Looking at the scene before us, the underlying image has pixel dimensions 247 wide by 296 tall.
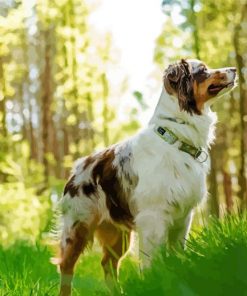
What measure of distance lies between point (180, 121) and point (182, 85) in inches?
12.5

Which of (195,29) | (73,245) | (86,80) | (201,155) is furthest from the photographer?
(86,80)

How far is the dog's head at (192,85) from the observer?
5344 mm

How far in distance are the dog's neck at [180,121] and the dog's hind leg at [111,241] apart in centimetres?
108

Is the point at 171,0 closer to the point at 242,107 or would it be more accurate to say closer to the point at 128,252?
the point at 242,107

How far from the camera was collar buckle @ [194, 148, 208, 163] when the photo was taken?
5.41m

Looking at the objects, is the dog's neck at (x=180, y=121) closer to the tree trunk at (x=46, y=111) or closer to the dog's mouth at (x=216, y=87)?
the dog's mouth at (x=216, y=87)

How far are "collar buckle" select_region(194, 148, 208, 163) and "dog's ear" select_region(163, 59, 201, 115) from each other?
35 cm

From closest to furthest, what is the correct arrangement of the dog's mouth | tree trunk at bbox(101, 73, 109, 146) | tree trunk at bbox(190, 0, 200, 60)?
the dog's mouth → tree trunk at bbox(190, 0, 200, 60) → tree trunk at bbox(101, 73, 109, 146)

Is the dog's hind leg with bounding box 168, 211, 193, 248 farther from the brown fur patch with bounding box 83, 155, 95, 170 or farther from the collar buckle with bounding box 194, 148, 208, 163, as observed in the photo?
the brown fur patch with bounding box 83, 155, 95, 170

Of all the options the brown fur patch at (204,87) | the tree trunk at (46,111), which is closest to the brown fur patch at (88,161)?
the brown fur patch at (204,87)

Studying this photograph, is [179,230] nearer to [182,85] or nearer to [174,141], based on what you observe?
[174,141]

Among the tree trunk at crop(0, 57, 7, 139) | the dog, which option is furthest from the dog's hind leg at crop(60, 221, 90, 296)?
the tree trunk at crop(0, 57, 7, 139)

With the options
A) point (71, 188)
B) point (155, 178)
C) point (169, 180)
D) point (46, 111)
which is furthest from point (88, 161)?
point (46, 111)

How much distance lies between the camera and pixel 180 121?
543 cm
